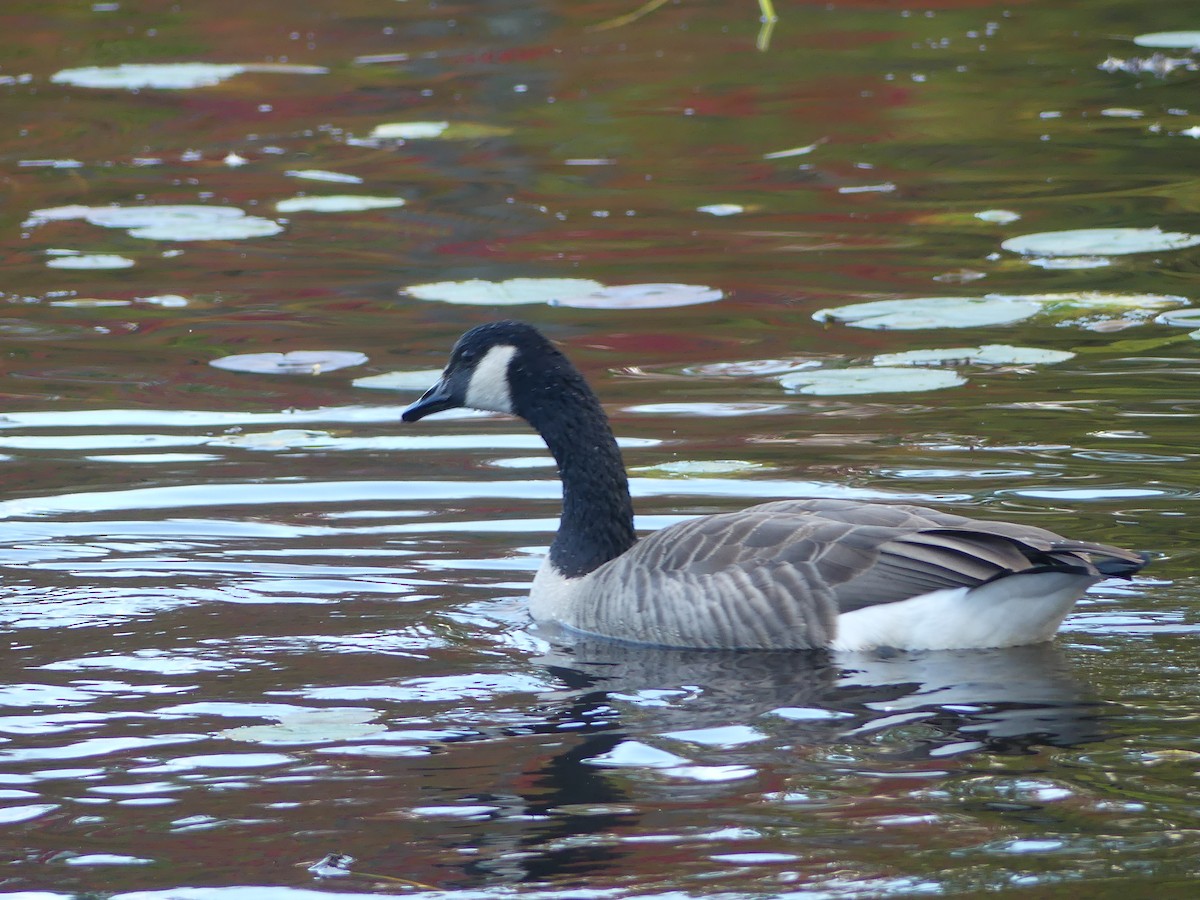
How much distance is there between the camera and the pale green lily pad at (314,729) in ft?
21.4

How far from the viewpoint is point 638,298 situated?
13.7 meters

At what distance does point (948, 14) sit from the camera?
23297 millimetres

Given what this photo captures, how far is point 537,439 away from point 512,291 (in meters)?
2.67

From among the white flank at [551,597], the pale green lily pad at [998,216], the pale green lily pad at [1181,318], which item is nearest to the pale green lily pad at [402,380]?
the white flank at [551,597]

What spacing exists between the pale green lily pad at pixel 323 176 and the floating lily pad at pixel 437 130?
946 millimetres

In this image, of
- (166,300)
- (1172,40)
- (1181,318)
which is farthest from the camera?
(1172,40)

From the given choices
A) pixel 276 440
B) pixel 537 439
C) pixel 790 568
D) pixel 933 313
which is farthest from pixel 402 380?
pixel 790 568

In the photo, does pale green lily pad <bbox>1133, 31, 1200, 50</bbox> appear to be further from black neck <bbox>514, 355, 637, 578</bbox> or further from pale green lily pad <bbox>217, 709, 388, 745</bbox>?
pale green lily pad <bbox>217, 709, 388, 745</bbox>

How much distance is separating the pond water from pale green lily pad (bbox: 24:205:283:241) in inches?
1.9

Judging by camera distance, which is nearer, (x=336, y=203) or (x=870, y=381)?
(x=870, y=381)

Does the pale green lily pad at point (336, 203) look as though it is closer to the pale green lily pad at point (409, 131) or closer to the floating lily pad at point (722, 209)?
the pale green lily pad at point (409, 131)

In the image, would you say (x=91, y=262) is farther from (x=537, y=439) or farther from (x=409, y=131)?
(x=537, y=439)

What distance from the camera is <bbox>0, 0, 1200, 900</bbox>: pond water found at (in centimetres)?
571

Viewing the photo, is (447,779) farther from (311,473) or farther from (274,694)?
(311,473)
